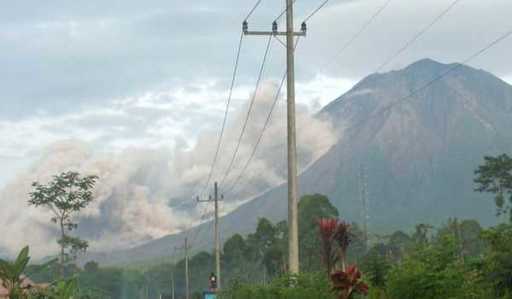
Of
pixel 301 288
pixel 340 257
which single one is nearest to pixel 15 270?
pixel 340 257

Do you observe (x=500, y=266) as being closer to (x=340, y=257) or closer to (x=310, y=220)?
(x=340, y=257)

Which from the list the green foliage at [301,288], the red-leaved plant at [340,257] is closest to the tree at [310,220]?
the green foliage at [301,288]

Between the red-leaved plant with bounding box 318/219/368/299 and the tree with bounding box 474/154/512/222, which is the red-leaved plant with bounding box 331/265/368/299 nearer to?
the red-leaved plant with bounding box 318/219/368/299

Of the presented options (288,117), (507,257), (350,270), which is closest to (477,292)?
(350,270)

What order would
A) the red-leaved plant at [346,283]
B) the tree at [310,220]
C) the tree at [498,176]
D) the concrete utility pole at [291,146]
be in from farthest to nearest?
the tree at [310,220] < the tree at [498,176] < the concrete utility pole at [291,146] < the red-leaved plant at [346,283]

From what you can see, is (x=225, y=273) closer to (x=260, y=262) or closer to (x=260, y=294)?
(x=260, y=262)

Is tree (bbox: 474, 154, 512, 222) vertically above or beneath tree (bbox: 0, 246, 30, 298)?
above

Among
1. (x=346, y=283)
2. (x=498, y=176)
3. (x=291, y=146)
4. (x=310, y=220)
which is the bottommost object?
(x=346, y=283)

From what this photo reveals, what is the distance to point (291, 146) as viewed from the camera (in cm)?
3250

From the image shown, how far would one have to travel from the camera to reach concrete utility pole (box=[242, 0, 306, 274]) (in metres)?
31.2

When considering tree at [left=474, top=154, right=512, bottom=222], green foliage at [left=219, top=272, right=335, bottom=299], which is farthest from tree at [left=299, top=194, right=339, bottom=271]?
green foliage at [left=219, top=272, right=335, bottom=299]

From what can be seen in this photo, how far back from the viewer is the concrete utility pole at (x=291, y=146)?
31234mm

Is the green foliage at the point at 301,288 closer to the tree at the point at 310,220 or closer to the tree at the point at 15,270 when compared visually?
the tree at the point at 15,270

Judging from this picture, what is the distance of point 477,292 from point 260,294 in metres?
14.6
